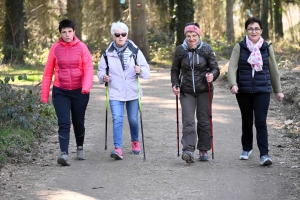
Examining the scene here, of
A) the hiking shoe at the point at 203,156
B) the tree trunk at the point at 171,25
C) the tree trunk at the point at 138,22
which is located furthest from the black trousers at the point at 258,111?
the tree trunk at the point at 171,25

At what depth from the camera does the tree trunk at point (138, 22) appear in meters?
23.9

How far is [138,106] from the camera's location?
9.36m

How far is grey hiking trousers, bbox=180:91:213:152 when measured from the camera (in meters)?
8.71

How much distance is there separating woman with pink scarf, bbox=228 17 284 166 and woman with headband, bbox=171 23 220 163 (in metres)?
0.32

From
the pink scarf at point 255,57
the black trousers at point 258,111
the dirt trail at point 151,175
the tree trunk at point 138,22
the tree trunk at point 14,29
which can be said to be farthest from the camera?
the tree trunk at point 138,22

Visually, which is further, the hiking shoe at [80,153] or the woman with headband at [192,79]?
the hiking shoe at [80,153]

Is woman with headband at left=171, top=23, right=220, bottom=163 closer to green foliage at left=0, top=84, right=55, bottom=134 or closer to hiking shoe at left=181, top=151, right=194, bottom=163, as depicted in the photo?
hiking shoe at left=181, top=151, right=194, bottom=163

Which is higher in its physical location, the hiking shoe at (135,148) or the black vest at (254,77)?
the black vest at (254,77)

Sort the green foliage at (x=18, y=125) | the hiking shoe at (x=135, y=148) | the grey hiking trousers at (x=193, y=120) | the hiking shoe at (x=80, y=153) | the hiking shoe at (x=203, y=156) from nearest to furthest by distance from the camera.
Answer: the grey hiking trousers at (x=193, y=120) < the hiking shoe at (x=203, y=156) < the hiking shoe at (x=80, y=153) < the green foliage at (x=18, y=125) < the hiking shoe at (x=135, y=148)

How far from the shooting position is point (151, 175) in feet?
26.5

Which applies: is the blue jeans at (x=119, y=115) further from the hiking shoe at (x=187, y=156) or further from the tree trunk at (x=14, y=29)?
the tree trunk at (x=14, y=29)

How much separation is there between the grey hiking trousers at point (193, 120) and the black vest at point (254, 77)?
1.89ft

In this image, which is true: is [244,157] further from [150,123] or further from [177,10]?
[177,10]

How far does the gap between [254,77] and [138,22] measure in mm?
16058
